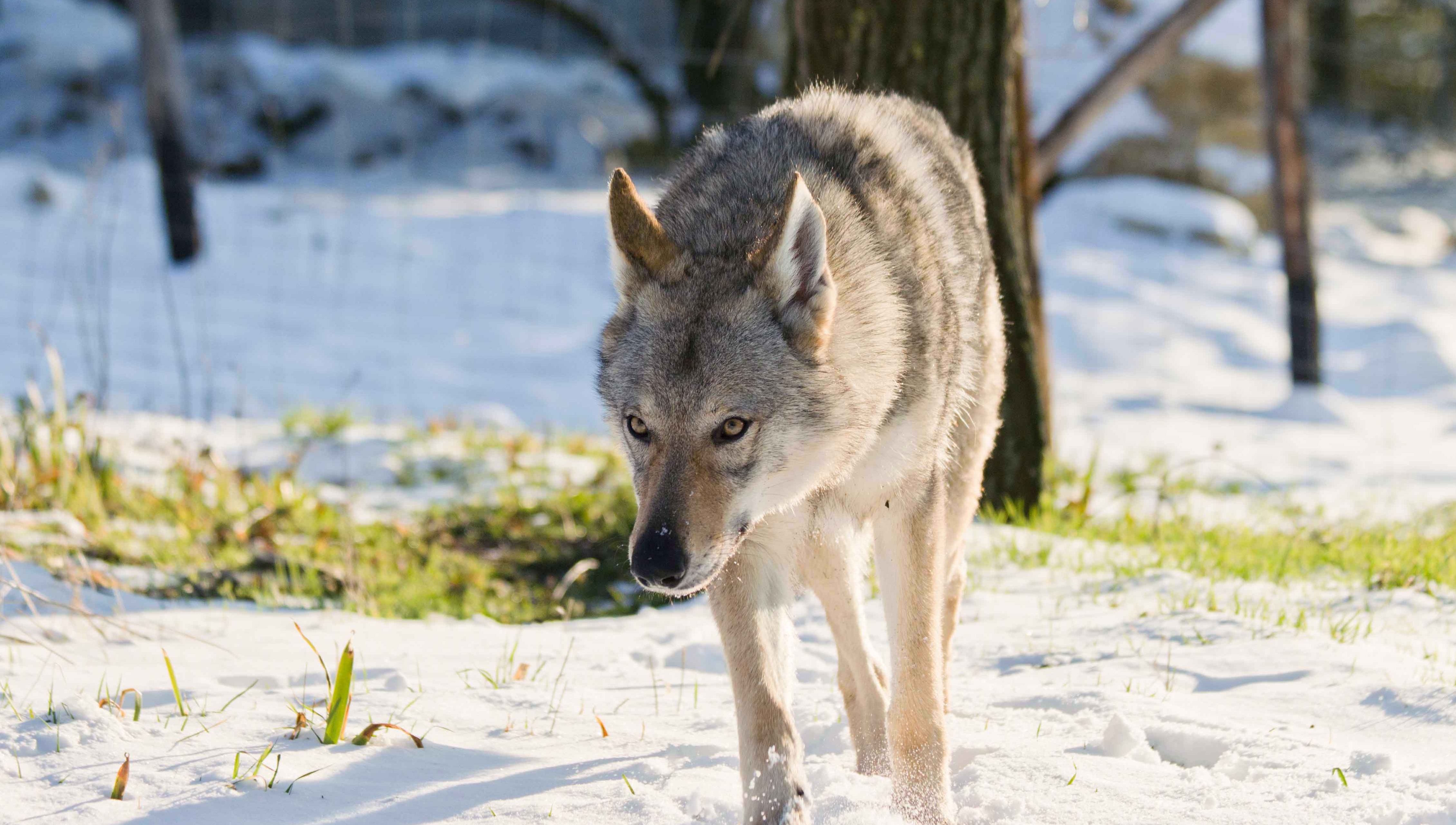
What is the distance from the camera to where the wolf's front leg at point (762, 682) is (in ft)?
8.80

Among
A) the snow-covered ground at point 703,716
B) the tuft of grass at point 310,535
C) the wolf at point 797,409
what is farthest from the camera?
the tuft of grass at point 310,535

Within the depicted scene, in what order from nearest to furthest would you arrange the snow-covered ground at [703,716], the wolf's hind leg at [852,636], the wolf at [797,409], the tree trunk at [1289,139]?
the snow-covered ground at [703,716], the wolf at [797,409], the wolf's hind leg at [852,636], the tree trunk at [1289,139]

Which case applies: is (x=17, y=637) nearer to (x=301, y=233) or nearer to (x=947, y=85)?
(x=947, y=85)

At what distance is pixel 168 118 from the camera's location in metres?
10.5

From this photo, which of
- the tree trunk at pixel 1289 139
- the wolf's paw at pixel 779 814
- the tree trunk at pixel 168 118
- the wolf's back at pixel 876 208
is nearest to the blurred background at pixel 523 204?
the tree trunk at pixel 1289 139

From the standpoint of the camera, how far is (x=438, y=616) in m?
4.23

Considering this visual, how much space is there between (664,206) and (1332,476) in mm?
5091

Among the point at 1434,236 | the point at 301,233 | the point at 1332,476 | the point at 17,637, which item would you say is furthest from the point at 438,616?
the point at 1434,236

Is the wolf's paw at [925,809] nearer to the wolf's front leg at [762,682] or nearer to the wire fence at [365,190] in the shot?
the wolf's front leg at [762,682]

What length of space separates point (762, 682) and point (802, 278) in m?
0.97

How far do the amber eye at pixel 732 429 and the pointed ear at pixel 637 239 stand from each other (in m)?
0.47

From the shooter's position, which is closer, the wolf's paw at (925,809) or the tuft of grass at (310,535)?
the wolf's paw at (925,809)

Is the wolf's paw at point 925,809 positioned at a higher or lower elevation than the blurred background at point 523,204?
lower

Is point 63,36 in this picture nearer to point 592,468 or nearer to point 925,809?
point 592,468
